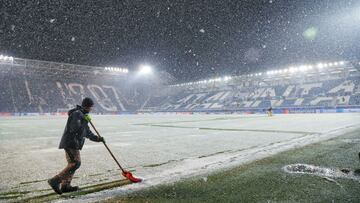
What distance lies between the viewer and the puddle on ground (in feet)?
14.6

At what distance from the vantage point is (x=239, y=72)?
5816 centimetres

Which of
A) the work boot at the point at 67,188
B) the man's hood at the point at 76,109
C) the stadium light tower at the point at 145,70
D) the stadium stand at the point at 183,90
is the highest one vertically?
the stadium light tower at the point at 145,70

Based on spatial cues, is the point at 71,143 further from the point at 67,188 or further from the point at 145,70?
the point at 145,70

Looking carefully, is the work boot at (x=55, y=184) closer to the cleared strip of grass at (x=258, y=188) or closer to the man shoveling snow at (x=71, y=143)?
the man shoveling snow at (x=71, y=143)

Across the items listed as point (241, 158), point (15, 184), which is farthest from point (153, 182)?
point (241, 158)

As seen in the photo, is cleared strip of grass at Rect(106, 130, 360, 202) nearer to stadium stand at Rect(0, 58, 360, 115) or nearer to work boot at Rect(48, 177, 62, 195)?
work boot at Rect(48, 177, 62, 195)

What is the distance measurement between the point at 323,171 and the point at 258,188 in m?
1.66

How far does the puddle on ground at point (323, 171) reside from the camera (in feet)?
14.6

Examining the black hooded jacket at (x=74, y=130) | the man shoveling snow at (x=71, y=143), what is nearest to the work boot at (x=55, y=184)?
the man shoveling snow at (x=71, y=143)

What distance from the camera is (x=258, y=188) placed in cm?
388

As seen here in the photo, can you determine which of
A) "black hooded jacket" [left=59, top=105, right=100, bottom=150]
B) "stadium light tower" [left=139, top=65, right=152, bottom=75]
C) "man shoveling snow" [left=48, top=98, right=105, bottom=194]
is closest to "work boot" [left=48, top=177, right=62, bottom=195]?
"man shoveling snow" [left=48, top=98, right=105, bottom=194]

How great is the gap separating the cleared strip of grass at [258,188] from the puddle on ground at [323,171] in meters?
0.20

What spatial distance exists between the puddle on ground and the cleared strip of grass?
201 millimetres

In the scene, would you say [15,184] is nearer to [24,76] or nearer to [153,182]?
[153,182]
